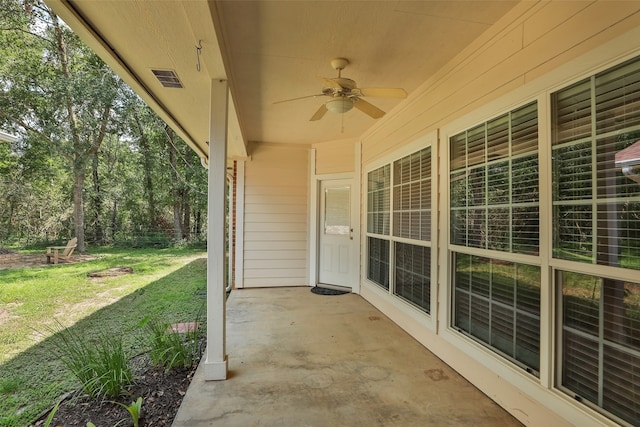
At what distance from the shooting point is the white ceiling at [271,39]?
183 cm

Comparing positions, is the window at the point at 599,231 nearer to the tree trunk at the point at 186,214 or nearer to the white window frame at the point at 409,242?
the white window frame at the point at 409,242

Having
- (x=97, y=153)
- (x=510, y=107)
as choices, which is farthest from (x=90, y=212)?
(x=510, y=107)

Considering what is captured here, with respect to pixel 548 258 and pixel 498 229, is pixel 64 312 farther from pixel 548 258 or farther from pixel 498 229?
pixel 548 258

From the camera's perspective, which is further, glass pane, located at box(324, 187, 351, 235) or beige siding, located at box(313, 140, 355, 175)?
glass pane, located at box(324, 187, 351, 235)

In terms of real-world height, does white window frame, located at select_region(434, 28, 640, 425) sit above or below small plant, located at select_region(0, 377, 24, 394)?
above

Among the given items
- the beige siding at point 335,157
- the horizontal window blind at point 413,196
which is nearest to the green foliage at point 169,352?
the horizontal window blind at point 413,196

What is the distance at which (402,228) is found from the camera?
3703 mm

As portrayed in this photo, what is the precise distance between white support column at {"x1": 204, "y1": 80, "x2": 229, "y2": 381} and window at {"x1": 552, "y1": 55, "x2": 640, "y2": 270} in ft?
7.47

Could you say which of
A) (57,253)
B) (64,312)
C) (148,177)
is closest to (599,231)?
(64,312)

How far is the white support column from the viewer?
2.43 metres

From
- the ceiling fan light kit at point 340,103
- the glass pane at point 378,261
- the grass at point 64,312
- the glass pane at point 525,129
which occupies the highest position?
the ceiling fan light kit at point 340,103

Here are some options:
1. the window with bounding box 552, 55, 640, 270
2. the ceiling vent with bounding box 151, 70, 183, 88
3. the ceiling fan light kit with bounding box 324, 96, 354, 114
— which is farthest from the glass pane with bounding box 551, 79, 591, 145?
the ceiling vent with bounding box 151, 70, 183, 88

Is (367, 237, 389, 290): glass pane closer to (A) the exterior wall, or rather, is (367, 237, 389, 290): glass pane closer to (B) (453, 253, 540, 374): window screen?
(A) the exterior wall

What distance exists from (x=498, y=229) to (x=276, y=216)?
13.2 feet
